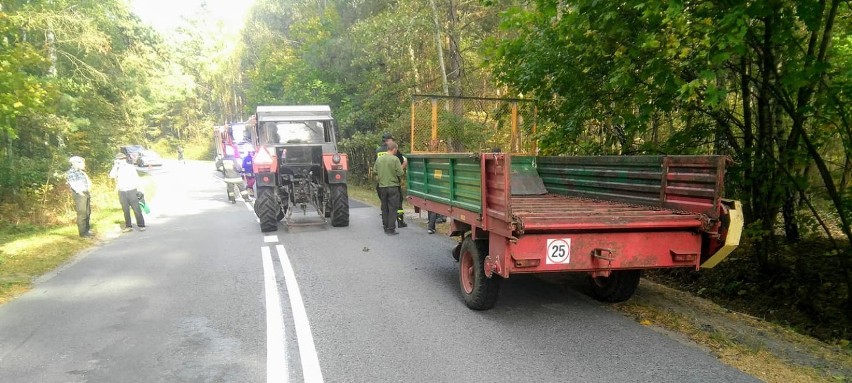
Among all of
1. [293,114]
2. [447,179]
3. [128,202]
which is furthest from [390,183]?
[128,202]

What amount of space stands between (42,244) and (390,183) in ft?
20.6

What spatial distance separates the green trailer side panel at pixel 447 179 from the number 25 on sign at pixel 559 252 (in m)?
0.81

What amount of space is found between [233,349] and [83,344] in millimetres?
1383

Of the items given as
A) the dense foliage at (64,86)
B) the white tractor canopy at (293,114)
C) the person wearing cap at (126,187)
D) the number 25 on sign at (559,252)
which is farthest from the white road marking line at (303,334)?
the dense foliage at (64,86)

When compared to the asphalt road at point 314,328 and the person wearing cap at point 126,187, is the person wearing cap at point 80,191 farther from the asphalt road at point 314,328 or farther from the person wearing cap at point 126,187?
the asphalt road at point 314,328

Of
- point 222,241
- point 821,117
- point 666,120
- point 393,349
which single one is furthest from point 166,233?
point 821,117

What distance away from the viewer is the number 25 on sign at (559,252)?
4562mm

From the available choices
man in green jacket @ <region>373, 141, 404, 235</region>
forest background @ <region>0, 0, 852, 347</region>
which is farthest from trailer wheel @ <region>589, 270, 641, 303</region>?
man in green jacket @ <region>373, 141, 404, 235</region>

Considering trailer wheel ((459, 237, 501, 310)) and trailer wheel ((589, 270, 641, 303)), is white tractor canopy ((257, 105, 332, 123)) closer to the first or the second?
trailer wheel ((459, 237, 501, 310))

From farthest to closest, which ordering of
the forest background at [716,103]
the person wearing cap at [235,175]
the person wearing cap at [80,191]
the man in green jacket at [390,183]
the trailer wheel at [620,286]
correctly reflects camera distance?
the person wearing cap at [235,175] → the person wearing cap at [80,191] → the man in green jacket at [390,183] → the trailer wheel at [620,286] → the forest background at [716,103]

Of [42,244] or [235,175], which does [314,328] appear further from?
[235,175]

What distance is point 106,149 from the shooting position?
2073cm

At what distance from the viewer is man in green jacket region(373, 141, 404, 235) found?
1030 cm

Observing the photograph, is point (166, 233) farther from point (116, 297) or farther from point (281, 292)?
point (281, 292)
